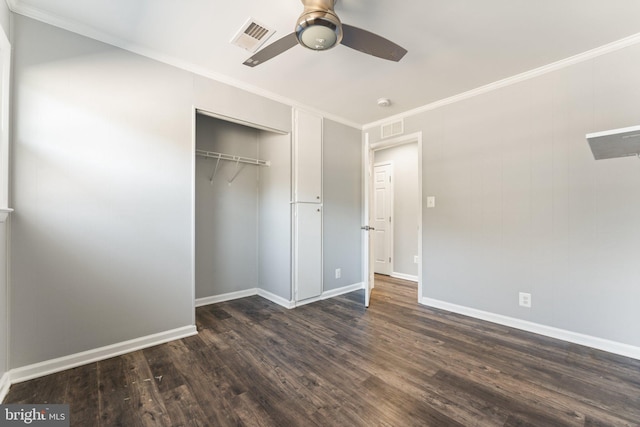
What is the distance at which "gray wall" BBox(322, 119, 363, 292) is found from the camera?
12.3 ft

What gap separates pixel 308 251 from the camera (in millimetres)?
3469

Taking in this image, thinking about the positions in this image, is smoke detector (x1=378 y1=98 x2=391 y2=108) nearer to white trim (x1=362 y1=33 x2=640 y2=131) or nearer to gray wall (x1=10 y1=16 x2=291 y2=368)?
white trim (x1=362 y1=33 x2=640 y2=131)

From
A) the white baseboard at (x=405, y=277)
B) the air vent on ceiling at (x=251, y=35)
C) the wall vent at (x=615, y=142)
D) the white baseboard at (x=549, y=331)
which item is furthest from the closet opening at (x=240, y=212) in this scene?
the wall vent at (x=615, y=142)

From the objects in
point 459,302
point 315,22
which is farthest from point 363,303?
point 315,22

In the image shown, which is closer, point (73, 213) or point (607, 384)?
point (607, 384)

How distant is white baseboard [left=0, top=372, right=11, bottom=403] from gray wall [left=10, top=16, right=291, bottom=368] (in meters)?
0.08

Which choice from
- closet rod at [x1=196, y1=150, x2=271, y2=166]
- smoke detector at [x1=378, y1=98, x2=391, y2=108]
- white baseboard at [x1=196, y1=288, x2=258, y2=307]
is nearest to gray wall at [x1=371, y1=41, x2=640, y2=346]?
smoke detector at [x1=378, y1=98, x2=391, y2=108]

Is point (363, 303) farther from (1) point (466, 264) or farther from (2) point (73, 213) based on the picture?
(2) point (73, 213)

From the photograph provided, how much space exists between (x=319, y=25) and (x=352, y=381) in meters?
2.22

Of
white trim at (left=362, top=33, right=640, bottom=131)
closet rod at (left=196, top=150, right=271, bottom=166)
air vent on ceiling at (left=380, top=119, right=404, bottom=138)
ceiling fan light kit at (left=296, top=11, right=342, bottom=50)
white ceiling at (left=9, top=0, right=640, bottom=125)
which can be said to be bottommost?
closet rod at (left=196, top=150, right=271, bottom=166)

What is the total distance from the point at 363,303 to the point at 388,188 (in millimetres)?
2399

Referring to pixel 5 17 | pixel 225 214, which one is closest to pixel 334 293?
pixel 225 214

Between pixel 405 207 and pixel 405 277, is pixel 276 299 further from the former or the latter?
pixel 405 207

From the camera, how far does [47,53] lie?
1938 mm
